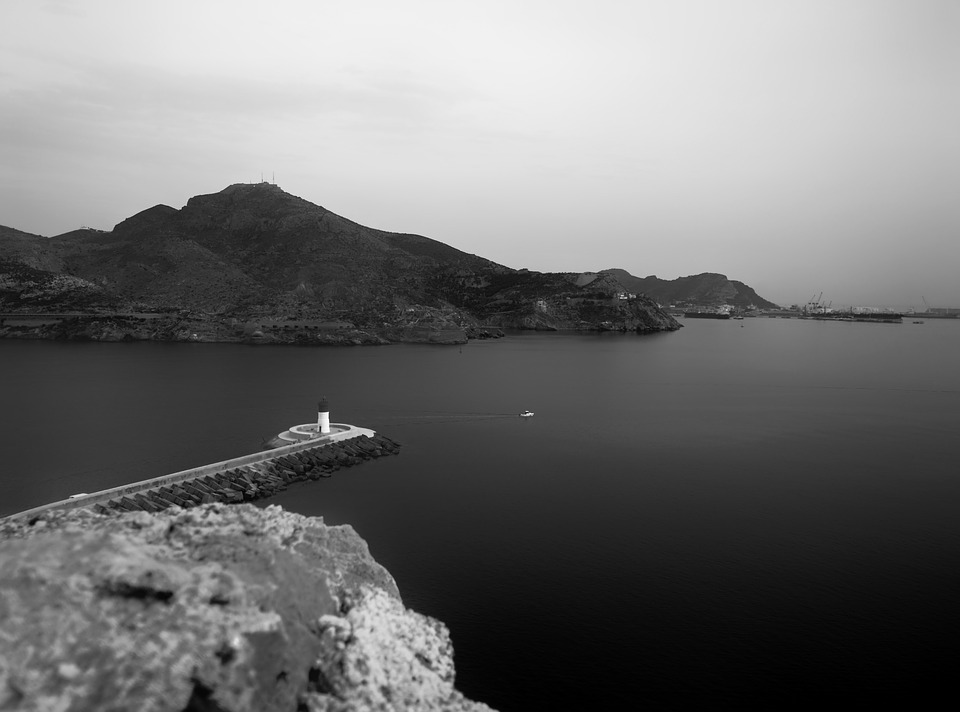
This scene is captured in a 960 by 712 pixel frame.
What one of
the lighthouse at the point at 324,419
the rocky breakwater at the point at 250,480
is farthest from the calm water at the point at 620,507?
the lighthouse at the point at 324,419

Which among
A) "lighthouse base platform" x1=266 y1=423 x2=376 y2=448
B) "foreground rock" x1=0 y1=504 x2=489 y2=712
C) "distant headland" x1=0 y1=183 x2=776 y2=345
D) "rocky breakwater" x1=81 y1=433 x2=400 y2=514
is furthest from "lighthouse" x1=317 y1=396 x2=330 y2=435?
"distant headland" x1=0 y1=183 x2=776 y2=345

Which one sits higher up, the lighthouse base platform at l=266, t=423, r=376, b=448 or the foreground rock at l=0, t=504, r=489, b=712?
the foreground rock at l=0, t=504, r=489, b=712

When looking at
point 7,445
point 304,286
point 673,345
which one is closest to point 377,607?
point 7,445

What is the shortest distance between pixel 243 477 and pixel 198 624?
19.1 m

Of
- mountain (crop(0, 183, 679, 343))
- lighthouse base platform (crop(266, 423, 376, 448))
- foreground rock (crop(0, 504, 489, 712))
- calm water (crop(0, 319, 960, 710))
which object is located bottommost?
calm water (crop(0, 319, 960, 710))

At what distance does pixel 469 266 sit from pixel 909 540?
167m

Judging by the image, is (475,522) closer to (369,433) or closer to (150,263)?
(369,433)

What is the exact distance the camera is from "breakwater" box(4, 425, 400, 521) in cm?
2155

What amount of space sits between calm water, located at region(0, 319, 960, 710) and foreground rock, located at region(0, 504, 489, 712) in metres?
4.52

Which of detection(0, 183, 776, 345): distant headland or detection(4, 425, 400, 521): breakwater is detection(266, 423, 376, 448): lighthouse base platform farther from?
detection(0, 183, 776, 345): distant headland

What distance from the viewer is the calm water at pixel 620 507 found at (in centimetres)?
1466

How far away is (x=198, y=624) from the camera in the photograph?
7.90 m

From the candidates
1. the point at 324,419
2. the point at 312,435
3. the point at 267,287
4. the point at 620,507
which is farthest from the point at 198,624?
the point at 267,287

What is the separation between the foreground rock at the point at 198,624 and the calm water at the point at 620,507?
452cm
